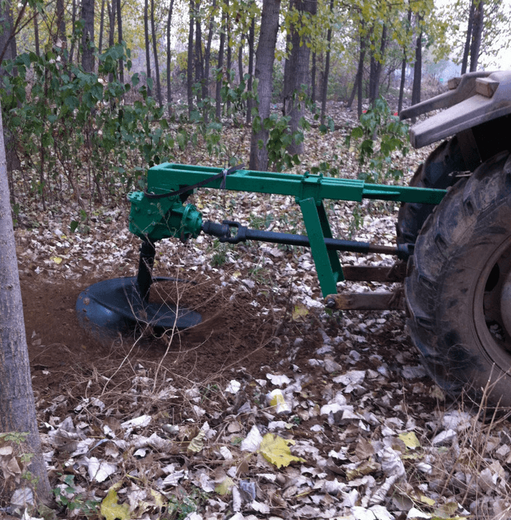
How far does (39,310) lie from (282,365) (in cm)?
208

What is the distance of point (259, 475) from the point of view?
255cm

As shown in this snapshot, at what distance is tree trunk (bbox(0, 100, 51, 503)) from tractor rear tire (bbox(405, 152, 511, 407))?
2.08 meters

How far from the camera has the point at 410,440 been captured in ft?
9.39

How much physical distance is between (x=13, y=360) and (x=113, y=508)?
2.54 ft

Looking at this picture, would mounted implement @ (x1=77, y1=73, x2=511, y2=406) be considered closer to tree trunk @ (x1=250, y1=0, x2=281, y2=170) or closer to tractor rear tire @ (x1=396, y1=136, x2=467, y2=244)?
tractor rear tire @ (x1=396, y1=136, x2=467, y2=244)

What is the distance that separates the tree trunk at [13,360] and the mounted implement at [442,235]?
66.3 inches

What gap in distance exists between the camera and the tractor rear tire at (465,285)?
287 centimetres

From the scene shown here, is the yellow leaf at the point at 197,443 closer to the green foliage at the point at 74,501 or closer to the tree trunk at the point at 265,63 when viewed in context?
the green foliage at the point at 74,501

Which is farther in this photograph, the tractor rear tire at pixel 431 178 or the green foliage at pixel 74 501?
the tractor rear tire at pixel 431 178

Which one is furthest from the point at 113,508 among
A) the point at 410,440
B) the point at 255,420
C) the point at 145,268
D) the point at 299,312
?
the point at 299,312

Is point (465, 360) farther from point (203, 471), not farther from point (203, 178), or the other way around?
point (203, 178)

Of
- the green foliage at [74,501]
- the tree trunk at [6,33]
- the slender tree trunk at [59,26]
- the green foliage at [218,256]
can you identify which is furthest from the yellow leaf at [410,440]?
the slender tree trunk at [59,26]

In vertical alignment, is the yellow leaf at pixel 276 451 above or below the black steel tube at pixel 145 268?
below

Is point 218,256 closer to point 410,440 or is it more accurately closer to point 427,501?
point 410,440
